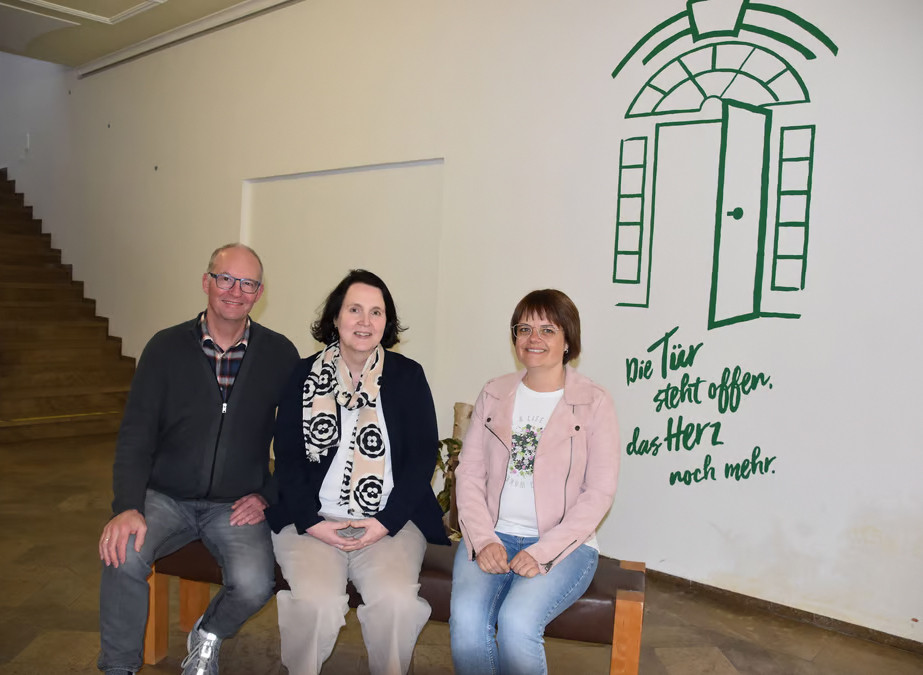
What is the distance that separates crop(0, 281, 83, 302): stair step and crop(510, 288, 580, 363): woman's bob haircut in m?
6.59

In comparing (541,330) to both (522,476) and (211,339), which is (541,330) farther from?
(211,339)

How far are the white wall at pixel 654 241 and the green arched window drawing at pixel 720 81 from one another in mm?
61

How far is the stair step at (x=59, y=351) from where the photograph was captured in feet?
22.1

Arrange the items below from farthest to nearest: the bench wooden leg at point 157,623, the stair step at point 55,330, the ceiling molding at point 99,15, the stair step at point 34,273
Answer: the stair step at point 34,273 < the stair step at point 55,330 < the ceiling molding at point 99,15 < the bench wooden leg at point 157,623

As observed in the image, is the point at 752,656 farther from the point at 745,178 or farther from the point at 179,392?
the point at 179,392

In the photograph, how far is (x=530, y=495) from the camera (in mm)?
2381

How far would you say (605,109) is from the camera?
3.74 metres

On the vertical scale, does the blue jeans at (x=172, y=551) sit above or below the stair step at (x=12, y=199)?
below

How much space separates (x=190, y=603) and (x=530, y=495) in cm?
150

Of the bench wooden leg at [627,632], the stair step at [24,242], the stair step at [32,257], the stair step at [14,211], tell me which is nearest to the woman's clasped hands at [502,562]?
the bench wooden leg at [627,632]

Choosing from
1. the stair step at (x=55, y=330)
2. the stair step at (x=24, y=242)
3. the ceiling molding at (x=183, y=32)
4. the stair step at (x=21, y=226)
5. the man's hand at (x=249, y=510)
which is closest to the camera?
the man's hand at (x=249, y=510)

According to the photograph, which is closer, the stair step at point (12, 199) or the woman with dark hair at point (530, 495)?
the woman with dark hair at point (530, 495)

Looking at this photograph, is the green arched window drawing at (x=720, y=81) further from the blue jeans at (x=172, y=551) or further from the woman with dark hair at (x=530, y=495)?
the blue jeans at (x=172, y=551)

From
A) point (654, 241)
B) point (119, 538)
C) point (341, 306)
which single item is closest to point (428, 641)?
point (119, 538)
